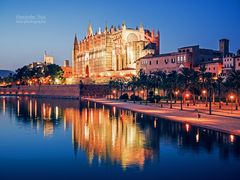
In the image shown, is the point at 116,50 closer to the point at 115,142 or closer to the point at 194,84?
the point at 194,84

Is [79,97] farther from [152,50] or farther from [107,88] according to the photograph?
[152,50]

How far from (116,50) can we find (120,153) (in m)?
102

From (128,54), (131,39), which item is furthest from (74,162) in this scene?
(131,39)

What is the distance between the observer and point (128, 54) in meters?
113

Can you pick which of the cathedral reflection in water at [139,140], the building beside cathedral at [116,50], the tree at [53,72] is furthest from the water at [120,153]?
the tree at [53,72]

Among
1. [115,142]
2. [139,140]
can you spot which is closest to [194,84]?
[139,140]

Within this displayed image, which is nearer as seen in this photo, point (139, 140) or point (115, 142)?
point (115, 142)

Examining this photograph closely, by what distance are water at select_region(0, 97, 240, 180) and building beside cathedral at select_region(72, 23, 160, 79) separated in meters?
78.3

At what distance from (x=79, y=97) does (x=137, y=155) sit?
76711mm

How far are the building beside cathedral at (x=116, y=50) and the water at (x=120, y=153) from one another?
78257 millimetres

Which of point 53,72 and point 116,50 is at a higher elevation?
point 116,50

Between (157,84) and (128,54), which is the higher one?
(128,54)

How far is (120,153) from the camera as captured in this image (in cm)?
1927

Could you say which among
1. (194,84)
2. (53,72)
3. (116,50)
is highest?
(116,50)
